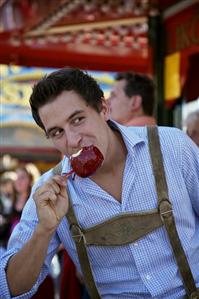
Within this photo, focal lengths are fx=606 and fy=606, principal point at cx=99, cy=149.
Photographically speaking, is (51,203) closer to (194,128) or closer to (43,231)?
(43,231)

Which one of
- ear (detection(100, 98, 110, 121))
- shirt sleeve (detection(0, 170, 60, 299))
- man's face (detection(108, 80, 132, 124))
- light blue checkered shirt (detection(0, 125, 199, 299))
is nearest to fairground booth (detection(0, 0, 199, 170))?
man's face (detection(108, 80, 132, 124))

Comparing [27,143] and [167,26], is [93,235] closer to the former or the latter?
[167,26]

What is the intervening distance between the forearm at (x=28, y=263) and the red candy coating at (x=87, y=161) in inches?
9.1

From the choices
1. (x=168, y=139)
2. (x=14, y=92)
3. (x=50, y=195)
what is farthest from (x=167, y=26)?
(x=14, y=92)

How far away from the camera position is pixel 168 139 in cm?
218

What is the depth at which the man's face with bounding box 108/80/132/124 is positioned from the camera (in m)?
3.78

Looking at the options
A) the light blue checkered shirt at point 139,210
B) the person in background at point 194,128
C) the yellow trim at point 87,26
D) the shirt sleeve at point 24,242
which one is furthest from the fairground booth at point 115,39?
the shirt sleeve at point 24,242

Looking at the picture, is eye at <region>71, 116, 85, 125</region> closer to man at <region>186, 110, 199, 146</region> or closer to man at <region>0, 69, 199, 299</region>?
man at <region>0, 69, 199, 299</region>

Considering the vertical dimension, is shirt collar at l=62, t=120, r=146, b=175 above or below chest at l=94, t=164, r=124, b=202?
above

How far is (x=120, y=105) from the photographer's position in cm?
381

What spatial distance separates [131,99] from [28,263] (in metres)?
1.94

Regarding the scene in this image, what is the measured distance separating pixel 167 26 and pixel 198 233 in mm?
3495

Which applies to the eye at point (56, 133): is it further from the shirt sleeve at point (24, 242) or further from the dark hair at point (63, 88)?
the shirt sleeve at point (24, 242)

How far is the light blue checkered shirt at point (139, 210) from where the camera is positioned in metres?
2.08
